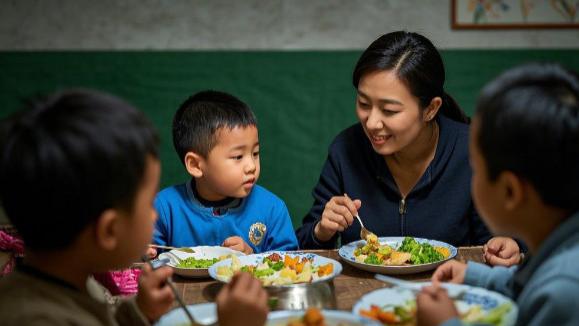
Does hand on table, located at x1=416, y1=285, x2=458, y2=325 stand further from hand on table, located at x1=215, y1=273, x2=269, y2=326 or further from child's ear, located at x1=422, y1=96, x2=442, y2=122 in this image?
child's ear, located at x1=422, y1=96, x2=442, y2=122

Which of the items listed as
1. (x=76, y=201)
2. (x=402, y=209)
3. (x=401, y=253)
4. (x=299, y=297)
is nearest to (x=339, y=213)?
(x=401, y=253)

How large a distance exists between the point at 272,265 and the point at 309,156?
90.4 inches

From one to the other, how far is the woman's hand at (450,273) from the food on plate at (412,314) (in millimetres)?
194

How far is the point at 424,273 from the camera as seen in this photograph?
1.67 m

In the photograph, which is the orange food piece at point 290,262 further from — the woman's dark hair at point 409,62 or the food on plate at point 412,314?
the woman's dark hair at point 409,62

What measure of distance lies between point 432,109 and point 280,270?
91 centimetres

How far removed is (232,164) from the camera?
212 cm

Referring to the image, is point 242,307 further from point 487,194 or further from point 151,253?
point 151,253

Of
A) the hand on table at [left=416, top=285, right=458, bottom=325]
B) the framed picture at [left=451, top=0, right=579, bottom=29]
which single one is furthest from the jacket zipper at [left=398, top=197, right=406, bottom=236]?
the framed picture at [left=451, top=0, right=579, bottom=29]

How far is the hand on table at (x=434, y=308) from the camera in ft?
3.59

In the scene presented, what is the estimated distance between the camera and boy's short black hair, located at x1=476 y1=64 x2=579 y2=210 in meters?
1.05

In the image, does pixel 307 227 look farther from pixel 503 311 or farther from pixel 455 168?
pixel 503 311

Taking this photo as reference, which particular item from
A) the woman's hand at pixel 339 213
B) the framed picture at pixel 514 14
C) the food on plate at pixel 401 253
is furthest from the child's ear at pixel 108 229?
the framed picture at pixel 514 14

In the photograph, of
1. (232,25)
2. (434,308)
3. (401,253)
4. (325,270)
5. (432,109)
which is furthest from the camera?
(232,25)
